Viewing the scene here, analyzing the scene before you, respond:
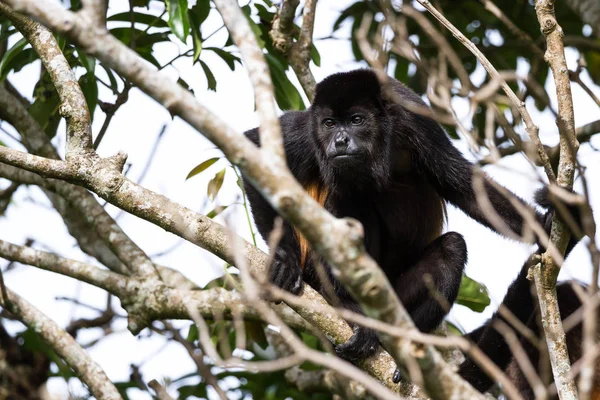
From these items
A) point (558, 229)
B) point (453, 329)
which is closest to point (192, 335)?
point (453, 329)

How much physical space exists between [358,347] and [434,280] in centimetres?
71

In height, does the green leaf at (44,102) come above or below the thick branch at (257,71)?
above

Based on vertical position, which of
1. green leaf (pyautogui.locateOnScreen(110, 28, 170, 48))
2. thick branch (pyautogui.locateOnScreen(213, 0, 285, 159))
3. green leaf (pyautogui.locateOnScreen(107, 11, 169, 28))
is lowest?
thick branch (pyautogui.locateOnScreen(213, 0, 285, 159))

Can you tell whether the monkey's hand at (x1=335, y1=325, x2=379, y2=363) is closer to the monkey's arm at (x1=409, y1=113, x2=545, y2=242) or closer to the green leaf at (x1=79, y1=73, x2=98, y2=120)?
the monkey's arm at (x1=409, y1=113, x2=545, y2=242)

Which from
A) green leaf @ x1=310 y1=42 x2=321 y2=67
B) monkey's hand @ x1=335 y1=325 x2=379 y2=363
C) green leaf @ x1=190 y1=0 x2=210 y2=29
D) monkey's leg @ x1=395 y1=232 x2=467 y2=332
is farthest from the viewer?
green leaf @ x1=310 y1=42 x2=321 y2=67

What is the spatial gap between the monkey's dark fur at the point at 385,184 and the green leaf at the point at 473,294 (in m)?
0.46

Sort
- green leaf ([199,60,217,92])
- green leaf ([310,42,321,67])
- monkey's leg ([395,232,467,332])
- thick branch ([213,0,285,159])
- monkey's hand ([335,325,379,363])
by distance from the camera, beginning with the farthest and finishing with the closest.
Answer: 1. green leaf ([310,42,321,67])
2. green leaf ([199,60,217,92])
3. monkey's leg ([395,232,467,332])
4. monkey's hand ([335,325,379,363])
5. thick branch ([213,0,285,159])

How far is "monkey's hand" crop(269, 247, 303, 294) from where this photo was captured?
13.8 feet

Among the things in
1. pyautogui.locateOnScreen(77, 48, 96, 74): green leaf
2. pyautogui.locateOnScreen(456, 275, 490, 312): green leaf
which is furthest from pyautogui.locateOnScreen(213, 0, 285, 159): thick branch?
pyautogui.locateOnScreen(456, 275, 490, 312): green leaf

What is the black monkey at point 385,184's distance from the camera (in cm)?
448

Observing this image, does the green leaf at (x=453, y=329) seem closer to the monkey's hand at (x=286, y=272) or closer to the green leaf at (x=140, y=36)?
the monkey's hand at (x=286, y=272)

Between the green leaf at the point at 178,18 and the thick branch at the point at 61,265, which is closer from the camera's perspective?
the green leaf at the point at 178,18

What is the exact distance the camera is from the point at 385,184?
4.86 meters

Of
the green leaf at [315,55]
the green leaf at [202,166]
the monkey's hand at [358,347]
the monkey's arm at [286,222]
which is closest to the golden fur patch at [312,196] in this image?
the monkey's arm at [286,222]
